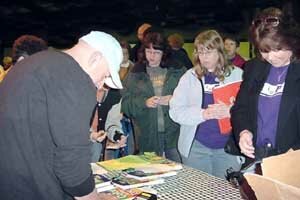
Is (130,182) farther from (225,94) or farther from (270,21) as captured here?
(225,94)

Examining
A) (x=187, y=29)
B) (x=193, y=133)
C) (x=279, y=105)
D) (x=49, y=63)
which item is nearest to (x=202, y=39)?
(x=193, y=133)

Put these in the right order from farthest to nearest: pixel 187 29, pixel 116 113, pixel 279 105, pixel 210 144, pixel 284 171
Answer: pixel 187 29 < pixel 116 113 < pixel 210 144 < pixel 279 105 < pixel 284 171

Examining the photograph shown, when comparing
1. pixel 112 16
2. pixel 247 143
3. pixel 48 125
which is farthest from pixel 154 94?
pixel 112 16

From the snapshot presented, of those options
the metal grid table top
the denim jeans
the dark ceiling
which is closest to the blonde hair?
the denim jeans

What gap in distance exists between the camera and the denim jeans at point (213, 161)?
6.63 feet

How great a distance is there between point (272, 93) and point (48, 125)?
34.8 inches

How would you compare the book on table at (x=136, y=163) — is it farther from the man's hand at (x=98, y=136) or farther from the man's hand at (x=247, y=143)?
the man's hand at (x=98, y=136)

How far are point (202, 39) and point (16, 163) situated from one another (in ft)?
4.30

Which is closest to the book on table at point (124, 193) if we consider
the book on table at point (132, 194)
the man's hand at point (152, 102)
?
the book on table at point (132, 194)

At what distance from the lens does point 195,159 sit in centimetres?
206

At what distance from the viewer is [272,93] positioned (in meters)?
1.59

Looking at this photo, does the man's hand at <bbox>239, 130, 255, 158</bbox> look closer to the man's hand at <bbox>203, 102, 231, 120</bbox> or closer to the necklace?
the necklace

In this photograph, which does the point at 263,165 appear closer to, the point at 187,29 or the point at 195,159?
the point at 195,159

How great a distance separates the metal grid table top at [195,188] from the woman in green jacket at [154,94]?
101 centimetres
